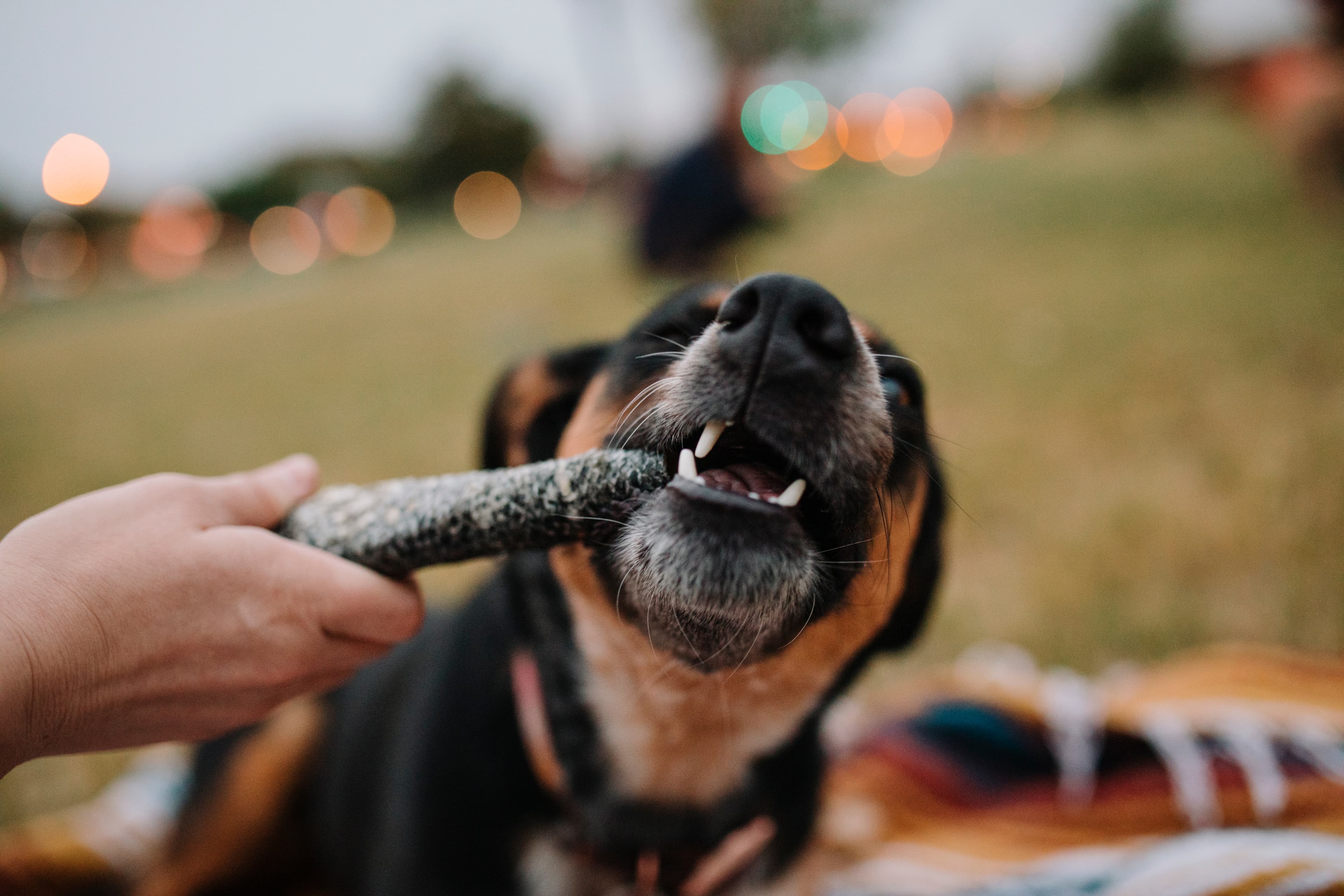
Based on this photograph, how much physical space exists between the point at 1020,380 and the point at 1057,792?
4.14 m

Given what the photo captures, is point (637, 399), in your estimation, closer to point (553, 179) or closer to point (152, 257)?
point (152, 257)

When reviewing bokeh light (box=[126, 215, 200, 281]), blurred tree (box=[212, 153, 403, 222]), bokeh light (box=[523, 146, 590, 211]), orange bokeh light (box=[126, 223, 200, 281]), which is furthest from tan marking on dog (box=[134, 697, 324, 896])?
blurred tree (box=[212, 153, 403, 222])

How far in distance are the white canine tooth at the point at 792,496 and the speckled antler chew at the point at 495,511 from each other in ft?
0.73

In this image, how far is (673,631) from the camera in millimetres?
1522

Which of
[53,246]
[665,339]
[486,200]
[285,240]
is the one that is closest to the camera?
[665,339]

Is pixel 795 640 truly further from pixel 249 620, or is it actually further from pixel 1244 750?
pixel 1244 750

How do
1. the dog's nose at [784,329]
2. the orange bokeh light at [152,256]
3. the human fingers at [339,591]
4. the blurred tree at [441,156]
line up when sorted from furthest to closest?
the blurred tree at [441,156] < the orange bokeh light at [152,256] < the human fingers at [339,591] < the dog's nose at [784,329]

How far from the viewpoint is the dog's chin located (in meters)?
1.32

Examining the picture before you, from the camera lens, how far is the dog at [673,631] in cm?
132

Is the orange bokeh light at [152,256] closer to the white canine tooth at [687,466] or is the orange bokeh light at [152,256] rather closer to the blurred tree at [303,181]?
the blurred tree at [303,181]

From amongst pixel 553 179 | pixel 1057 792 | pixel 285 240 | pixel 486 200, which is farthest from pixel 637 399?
pixel 553 179

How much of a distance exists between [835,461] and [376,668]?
2258 mm

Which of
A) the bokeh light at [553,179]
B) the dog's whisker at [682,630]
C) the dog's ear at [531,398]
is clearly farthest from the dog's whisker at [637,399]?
the bokeh light at [553,179]

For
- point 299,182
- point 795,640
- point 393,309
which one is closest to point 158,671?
point 795,640
